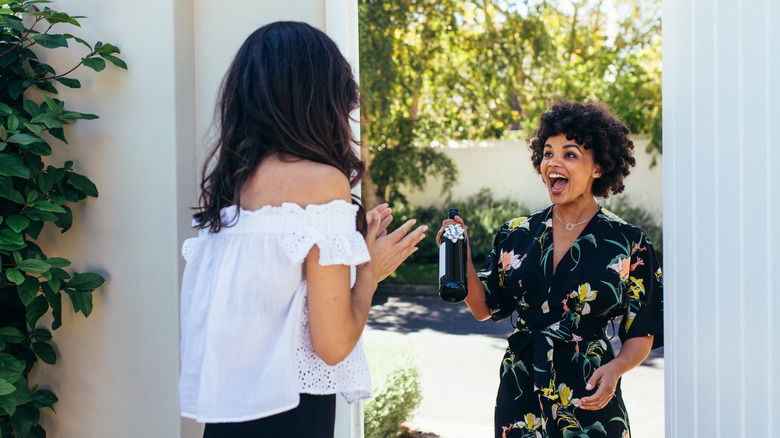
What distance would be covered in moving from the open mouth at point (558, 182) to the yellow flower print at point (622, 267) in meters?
0.29

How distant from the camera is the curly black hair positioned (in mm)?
2242

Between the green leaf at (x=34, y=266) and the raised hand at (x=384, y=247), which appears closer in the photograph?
the raised hand at (x=384, y=247)

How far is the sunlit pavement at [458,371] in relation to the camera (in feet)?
15.7

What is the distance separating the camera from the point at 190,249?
5.20ft

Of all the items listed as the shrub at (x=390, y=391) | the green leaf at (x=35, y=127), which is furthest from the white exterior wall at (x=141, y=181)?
the shrub at (x=390, y=391)

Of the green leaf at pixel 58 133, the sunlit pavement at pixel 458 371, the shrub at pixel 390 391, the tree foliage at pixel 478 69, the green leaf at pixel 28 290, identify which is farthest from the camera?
the tree foliage at pixel 478 69

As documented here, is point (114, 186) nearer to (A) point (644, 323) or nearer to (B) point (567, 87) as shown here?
(A) point (644, 323)

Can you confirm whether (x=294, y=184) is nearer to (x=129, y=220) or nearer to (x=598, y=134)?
(x=598, y=134)

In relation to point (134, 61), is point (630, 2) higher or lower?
higher

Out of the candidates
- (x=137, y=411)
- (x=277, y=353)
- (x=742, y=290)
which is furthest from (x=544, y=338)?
(x=137, y=411)

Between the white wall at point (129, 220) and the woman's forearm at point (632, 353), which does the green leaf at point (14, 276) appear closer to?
the white wall at point (129, 220)

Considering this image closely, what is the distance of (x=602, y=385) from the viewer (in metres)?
1.98

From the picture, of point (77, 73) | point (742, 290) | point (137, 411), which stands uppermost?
point (77, 73)

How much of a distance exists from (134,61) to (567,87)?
11657 mm
